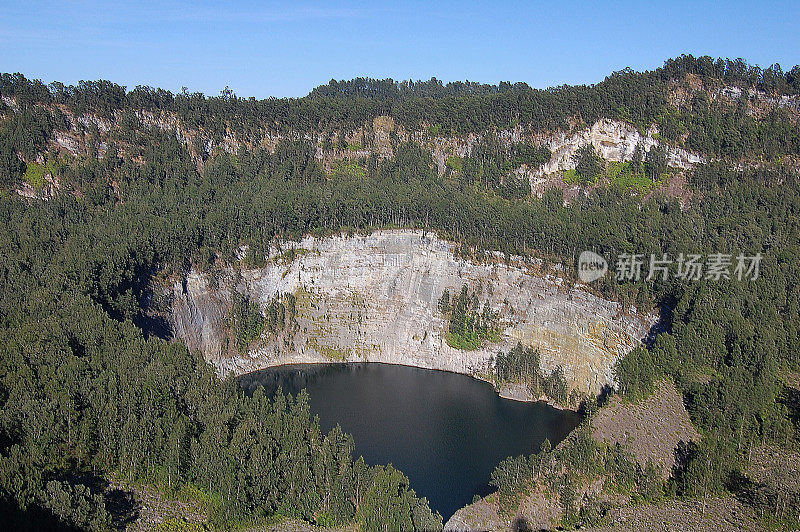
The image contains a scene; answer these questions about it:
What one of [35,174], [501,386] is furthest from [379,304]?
[35,174]

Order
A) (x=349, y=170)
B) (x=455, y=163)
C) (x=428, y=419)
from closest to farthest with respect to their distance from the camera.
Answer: (x=428, y=419) → (x=349, y=170) → (x=455, y=163)

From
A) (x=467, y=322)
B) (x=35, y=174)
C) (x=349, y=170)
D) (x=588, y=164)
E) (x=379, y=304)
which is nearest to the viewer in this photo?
(x=467, y=322)

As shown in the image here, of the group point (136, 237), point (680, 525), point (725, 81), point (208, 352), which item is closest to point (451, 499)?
point (680, 525)

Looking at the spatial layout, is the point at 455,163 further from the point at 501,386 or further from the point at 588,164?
the point at 501,386

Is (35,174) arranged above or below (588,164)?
below

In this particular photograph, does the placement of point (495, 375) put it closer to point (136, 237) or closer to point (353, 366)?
point (353, 366)

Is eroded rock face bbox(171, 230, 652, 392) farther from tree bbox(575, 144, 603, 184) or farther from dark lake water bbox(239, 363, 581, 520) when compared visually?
tree bbox(575, 144, 603, 184)
